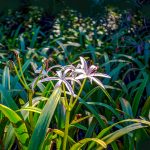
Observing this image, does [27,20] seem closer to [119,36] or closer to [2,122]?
[119,36]

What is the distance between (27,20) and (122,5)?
1.44 m

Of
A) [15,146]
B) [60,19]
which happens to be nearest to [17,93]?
[15,146]

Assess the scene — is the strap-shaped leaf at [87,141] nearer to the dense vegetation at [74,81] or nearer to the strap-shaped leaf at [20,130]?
the dense vegetation at [74,81]

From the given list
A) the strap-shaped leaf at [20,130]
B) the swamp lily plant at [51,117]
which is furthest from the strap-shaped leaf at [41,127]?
the strap-shaped leaf at [20,130]

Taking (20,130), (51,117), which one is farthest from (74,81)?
(20,130)

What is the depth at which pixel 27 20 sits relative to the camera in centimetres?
555

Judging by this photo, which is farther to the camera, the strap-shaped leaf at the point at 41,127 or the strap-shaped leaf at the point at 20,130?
the strap-shaped leaf at the point at 20,130

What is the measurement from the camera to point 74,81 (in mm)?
1602

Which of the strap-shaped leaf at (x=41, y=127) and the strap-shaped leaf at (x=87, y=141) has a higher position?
the strap-shaped leaf at (x=41, y=127)

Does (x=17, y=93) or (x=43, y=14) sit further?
(x=43, y=14)

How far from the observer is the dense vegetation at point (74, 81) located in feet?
5.33

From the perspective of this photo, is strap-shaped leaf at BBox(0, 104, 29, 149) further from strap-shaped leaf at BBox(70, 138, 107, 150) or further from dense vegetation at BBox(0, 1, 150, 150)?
strap-shaped leaf at BBox(70, 138, 107, 150)

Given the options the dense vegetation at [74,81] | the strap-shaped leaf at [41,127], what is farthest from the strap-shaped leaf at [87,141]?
the strap-shaped leaf at [41,127]

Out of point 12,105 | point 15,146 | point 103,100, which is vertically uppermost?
point 12,105
